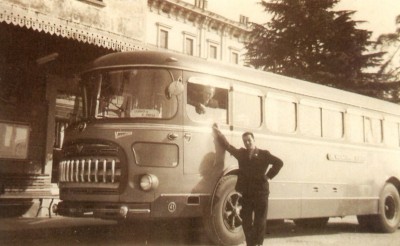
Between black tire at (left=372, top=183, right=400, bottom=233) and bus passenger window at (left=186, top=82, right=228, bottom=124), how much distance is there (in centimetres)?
492

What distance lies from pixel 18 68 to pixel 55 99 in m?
1.30

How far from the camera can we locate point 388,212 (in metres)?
11.9

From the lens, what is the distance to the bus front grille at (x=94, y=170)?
7586 mm

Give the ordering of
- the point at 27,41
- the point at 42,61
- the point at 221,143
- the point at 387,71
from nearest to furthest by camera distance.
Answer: the point at 221,143 < the point at 27,41 < the point at 42,61 < the point at 387,71

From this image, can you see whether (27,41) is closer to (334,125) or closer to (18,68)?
(18,68)

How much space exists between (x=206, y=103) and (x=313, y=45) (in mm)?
19454

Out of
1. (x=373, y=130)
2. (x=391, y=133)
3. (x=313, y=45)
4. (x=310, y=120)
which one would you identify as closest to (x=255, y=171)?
(x=310, y=120)

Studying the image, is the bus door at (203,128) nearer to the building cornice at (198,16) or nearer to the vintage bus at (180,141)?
the vintage bus at (180,141)

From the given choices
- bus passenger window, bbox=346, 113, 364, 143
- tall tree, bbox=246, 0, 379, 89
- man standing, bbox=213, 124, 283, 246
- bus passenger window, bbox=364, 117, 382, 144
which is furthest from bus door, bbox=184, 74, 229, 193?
tall tree, bbox=246, 0, 379, 89

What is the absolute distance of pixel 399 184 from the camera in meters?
12.1

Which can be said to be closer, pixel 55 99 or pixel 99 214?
pixel 99 214

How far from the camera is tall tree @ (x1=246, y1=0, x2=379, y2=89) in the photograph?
25.8 m

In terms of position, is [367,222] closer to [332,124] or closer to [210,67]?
[332,124]

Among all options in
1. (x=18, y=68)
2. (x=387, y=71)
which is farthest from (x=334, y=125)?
(x=387, y=71)
